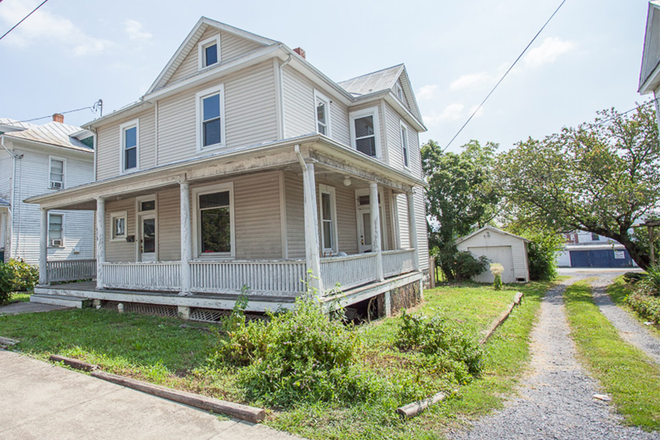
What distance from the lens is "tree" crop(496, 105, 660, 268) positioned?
15.0 meters

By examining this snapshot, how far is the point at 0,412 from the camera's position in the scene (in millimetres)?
3723

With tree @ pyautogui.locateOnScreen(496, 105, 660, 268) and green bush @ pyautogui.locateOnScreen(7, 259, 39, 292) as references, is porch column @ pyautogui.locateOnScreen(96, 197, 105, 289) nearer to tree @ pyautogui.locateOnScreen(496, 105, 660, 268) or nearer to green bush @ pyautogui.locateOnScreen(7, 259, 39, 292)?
green bush @ pyautogui.locateOnScreen(7, 259, 39, 292)

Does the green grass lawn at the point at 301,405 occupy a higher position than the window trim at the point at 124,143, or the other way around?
the window trim at the point at 124,143

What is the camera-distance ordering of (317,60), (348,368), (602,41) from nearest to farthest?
(348,368) → (602,41) → (317,60)

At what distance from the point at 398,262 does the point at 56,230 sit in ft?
56.2

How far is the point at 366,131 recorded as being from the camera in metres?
12.7

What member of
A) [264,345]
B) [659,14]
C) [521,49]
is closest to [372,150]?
[521,49]

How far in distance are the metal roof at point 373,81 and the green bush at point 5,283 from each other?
12.8 meters

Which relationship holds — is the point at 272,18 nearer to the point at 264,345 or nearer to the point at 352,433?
the point at 264,345

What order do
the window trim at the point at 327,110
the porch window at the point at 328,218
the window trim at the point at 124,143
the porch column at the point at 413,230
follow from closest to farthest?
the porch window at the point at 328,218
the window trim at the point at 327,110
the porch column at the point at 413,230
the window trim at the point at 124,143

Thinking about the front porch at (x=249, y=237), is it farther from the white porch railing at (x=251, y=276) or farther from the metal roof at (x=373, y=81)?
the metal roof at (x=373, y=81)

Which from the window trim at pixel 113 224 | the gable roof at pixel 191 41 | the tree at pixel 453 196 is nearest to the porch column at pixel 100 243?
the window trim at pixel 113 224

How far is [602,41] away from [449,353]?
9.23 metres

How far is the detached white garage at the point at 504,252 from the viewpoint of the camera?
18.4 m
